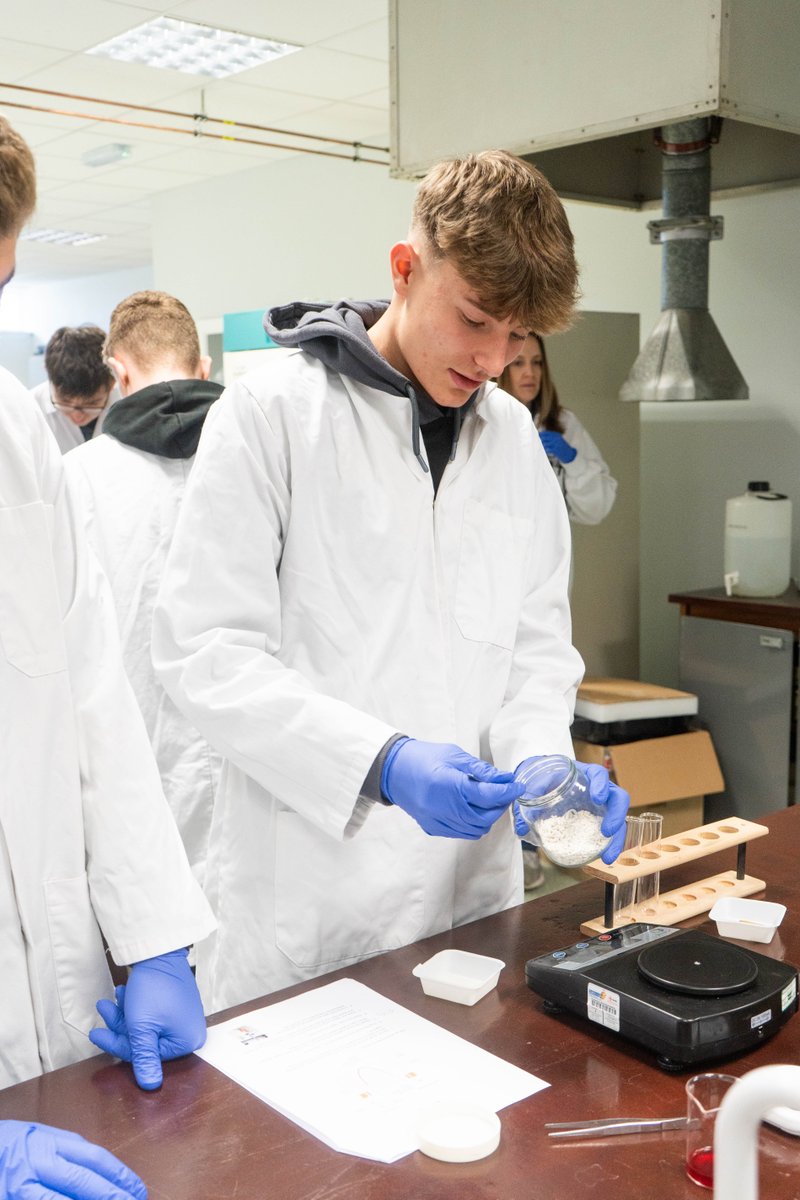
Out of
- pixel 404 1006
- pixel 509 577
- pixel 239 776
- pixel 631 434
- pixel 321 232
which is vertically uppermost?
pixel 321 232

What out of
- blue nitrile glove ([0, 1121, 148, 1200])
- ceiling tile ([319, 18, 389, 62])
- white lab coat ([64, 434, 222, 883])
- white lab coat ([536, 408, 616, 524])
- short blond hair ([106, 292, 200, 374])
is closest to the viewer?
blue nitrile glove ([0, 1121, 148, 1200])

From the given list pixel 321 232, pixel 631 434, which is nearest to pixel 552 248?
pixel 631 434

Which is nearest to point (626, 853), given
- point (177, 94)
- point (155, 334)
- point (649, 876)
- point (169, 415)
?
point (649, 876)

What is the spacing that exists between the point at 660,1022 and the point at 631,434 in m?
3.40

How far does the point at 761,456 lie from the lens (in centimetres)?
419

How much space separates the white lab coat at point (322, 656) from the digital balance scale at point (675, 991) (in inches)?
10.8

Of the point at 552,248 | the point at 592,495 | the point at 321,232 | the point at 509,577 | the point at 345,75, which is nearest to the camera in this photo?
the point at 552,248

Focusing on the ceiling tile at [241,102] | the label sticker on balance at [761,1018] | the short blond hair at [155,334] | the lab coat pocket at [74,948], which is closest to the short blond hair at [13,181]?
the lab coat pocket at [74,948]

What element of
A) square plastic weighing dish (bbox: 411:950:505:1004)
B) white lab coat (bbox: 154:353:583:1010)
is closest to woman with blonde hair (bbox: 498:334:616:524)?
white lab coat (bbox: 154:353:583:1010)

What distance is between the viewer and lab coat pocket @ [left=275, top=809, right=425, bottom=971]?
134 centimetres

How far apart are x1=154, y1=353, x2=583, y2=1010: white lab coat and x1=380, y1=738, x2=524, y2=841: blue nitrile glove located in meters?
0.04

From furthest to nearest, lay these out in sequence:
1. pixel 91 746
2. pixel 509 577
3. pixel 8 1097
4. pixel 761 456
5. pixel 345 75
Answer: pixel 345 75
pixel 761 456
pixel 509 577
pixel 91 746
pixel 8 1097

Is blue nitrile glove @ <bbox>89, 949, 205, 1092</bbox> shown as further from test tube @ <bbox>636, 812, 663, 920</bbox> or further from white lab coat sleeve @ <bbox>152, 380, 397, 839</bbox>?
test tube @ <bbox>636, 812, 663, 920</bbox>

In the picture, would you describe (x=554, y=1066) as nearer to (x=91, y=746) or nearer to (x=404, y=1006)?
(x=404, y=1006)
